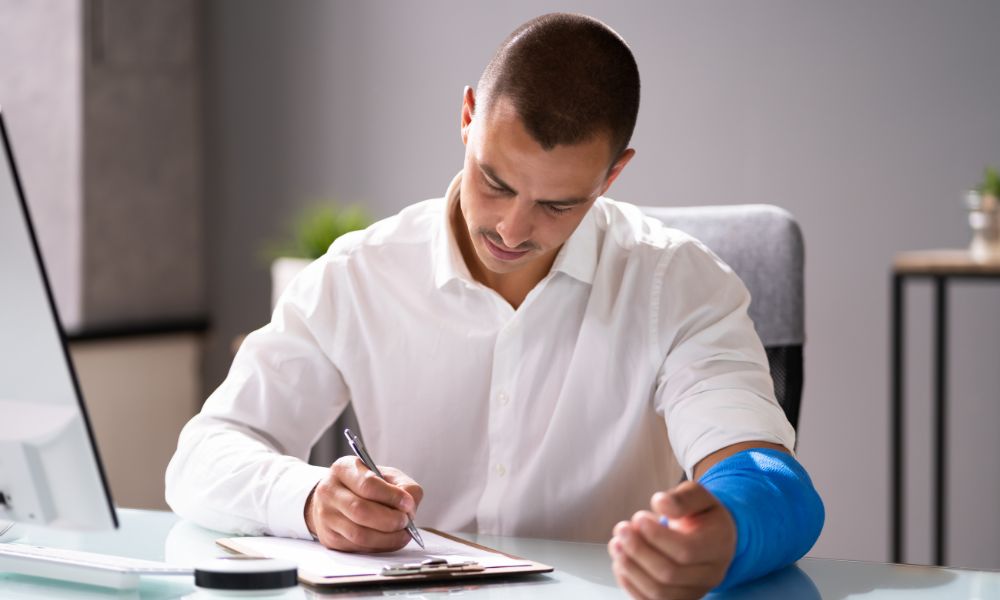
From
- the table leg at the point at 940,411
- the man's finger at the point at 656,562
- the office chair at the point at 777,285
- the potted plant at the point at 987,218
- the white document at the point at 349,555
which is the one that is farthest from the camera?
the table leg at the point at 940,411

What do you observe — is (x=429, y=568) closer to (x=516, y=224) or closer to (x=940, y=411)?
(x=516, y=224)

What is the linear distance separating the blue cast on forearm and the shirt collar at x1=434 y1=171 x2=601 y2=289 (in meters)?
0.37

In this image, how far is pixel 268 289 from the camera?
3420 millimetres

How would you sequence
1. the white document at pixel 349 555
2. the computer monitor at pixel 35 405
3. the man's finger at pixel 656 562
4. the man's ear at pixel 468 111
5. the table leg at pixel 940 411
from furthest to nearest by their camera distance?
the table leg at pixel 940 411, the man's ear at pixel 468 111, the white document at pixel 349 555, the man's finger at pixel 656 562, the computer monitor at pixel 35 405

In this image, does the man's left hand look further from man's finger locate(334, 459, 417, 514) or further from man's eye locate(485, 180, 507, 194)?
man's eye locate(485, 180, 507, 194)

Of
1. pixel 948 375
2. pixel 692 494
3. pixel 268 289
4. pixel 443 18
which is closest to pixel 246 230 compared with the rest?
pixel 268 289

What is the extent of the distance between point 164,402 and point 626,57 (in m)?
2.47

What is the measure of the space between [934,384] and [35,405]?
230 cm

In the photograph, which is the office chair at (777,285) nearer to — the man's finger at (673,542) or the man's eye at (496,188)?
the man's eye at (496,188)

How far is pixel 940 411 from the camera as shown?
8.40 feet

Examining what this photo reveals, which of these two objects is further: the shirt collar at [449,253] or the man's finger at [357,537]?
the shirt collar at [449,253]

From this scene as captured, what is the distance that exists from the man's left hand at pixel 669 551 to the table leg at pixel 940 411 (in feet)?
5.93

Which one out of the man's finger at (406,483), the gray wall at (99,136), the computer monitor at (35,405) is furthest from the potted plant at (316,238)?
the computer monitor at (35,405)

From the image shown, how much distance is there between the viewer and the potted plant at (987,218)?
2.44 metres
